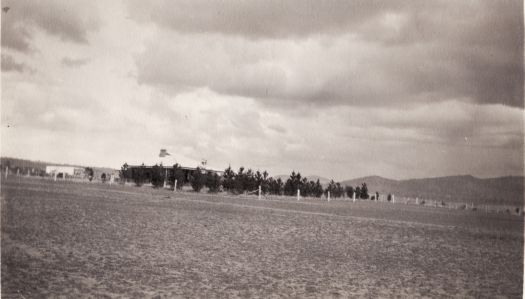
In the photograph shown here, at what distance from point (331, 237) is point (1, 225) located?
8702 mm

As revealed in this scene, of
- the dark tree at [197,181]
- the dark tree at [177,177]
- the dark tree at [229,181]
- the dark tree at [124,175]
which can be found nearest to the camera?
the dark tree at [197,181]

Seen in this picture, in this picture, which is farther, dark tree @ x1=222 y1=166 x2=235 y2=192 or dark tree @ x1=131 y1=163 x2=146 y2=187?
dark tree @ x1=131 y1=163 x2=146 y2=187

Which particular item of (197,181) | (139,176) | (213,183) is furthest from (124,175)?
(213,183)

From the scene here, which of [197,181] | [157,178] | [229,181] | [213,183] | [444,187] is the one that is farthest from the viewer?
[444,187]

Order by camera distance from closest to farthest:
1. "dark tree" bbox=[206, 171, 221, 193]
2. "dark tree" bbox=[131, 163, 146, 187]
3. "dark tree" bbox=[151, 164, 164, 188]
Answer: "dark tree" bbox=[206, 171, 221, 193]
"dark tree" bbox=[151, 164, 164, 188]
"dark tree" bbox=[131, 163, 146, 187]

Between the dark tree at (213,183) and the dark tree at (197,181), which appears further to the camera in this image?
the dark tree at (213,183)

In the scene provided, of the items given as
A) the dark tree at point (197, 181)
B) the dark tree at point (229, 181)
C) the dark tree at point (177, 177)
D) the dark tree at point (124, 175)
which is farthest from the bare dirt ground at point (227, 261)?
the dark tree at point (124, 175)

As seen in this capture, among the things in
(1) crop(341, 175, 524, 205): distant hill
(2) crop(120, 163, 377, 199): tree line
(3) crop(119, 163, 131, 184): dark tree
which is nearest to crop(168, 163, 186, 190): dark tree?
(2) crop(120, 163, 377, 199): tree line

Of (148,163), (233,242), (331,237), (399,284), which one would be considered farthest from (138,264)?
(148,163)

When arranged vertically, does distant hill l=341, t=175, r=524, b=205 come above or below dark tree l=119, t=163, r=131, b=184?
above

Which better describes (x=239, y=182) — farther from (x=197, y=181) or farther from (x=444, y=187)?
(x=444, y=187)

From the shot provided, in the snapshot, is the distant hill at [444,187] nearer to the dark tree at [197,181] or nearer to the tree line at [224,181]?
the tree line at [224,181]

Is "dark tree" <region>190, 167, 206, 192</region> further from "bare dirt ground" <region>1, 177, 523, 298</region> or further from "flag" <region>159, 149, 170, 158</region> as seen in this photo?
"bare dirt ground" <region>1, 177, 523, 298</region>

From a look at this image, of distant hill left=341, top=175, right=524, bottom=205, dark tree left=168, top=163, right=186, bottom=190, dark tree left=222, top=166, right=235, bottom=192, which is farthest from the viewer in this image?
distant hill left=341, top=175, right=524, bottom=205
